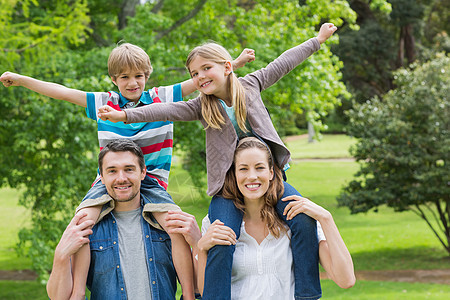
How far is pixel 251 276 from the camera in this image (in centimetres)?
274

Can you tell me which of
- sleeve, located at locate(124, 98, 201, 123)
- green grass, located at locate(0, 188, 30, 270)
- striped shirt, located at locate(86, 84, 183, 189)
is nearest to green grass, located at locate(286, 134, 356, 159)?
green grass, located at locate(0, 188, 30, 270)

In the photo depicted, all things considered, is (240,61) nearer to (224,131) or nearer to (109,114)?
(224,131)

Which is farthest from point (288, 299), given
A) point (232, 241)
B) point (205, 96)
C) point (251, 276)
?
point (205, 96)

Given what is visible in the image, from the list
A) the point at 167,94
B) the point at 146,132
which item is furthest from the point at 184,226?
the point at 167,94

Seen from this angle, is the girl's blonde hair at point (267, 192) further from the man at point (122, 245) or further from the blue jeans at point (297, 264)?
the man at point (122, 245)

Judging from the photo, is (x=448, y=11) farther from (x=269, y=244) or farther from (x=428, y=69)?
(x=269, y=244)

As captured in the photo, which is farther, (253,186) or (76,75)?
(76,75)

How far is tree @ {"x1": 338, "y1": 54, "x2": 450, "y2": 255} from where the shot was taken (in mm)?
14305

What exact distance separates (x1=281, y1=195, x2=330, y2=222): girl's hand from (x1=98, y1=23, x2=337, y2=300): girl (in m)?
0.04

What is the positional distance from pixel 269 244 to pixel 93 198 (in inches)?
38.8

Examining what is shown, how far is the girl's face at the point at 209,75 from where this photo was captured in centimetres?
288

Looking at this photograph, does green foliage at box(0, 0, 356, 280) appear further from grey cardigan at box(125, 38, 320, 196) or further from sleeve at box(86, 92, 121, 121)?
grey cardigan at box(125, 38, 320, 196)

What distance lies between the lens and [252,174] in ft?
8.96

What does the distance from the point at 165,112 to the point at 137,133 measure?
43cm
